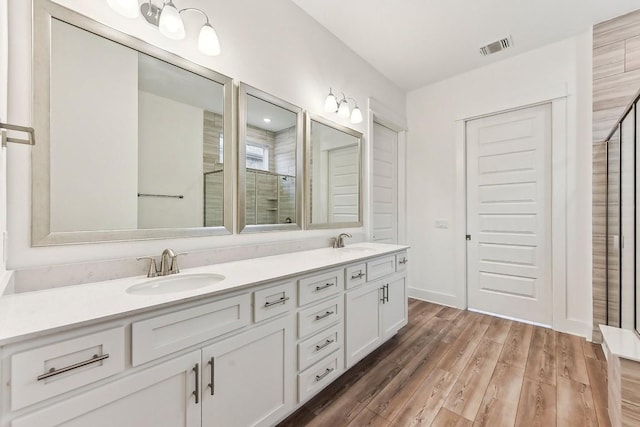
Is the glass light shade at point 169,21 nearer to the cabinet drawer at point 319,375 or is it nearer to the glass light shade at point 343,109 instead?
the glass light shade at point 343,109

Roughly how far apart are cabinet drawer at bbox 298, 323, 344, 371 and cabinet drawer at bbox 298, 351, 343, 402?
37mm

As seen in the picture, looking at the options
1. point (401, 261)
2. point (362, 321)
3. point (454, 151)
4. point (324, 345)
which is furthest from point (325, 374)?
point (454, 151)

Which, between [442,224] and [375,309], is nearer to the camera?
[375,309]

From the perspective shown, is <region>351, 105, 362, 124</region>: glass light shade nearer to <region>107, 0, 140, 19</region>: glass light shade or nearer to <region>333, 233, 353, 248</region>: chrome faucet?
<region>333, 233, 353, 248</region>: chrome faucet

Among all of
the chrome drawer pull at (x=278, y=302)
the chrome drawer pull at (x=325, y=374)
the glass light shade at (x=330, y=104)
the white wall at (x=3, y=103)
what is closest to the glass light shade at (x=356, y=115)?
the glass light shade at (x=330, y=104)

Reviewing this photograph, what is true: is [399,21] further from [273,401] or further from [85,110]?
[273,401]

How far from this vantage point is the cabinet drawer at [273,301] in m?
1.28

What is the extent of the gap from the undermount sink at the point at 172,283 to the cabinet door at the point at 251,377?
0.35 metres

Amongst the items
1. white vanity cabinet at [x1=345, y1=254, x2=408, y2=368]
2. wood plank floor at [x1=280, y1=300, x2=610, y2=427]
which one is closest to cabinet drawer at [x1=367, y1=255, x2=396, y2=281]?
white vanity cabinet at [x1=345, y1=254, x2=408, y2=368]

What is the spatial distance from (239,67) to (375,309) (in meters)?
1.95

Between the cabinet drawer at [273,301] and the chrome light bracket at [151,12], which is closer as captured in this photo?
the cabinet drawer at [273,301]

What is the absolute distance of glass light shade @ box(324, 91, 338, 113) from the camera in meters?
2.40

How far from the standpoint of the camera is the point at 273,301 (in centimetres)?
135

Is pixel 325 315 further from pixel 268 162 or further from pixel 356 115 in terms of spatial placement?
pixel 356 115
